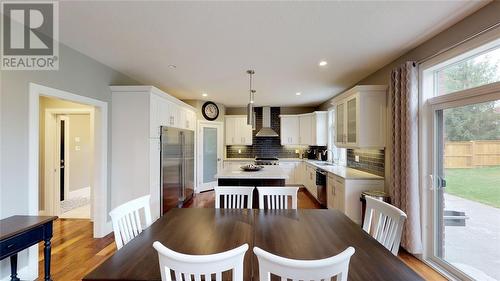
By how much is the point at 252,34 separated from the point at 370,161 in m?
3.01

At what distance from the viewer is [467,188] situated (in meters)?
2.27

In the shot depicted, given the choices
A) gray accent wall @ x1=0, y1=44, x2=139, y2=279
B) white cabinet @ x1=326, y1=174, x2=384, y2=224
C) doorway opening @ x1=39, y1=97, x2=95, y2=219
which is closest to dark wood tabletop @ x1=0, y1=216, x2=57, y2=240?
gray accent wall @ x1=0, y1=44, x2=139, y2=279

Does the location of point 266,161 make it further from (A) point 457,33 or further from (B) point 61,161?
(A) point 457,33

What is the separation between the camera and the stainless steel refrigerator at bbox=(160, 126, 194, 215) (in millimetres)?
3934

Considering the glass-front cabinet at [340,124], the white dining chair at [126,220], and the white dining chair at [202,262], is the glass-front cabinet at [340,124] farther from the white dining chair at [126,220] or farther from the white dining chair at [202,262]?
the white dining chair at [202,262]

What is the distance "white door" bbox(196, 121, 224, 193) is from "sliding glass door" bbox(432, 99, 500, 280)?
4.85 m

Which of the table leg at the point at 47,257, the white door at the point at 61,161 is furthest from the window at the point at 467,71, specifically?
the white door at the point at 61,161

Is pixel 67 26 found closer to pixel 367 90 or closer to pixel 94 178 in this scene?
pixel 94 178

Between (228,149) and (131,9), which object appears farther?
(228,149)

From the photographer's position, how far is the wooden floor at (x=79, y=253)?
95.2 inches

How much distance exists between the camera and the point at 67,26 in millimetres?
2238

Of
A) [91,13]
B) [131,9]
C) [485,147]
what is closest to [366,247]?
[485,147]

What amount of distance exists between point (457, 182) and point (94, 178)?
471cm

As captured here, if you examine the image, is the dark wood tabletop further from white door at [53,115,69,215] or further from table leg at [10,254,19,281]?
white door at [53,115,69,215]
